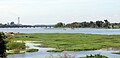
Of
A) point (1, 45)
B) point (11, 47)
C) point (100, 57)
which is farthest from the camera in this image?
point (11, 47)

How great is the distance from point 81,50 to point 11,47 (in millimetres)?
14538

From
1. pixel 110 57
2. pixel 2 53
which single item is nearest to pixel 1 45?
pixel 2 53

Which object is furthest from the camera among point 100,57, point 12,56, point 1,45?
point 12,56

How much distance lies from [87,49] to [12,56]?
1828 centimetres

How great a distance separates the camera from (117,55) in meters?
58.1

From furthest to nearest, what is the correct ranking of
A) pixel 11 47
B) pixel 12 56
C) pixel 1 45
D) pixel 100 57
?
pixel 11 47 < pixel 12 56 < pixel 100 57 < pixel 1 45

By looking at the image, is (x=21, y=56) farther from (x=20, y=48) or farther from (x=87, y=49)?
(x=87, y=49)

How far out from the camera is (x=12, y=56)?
57656mm

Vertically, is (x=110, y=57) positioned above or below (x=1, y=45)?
below

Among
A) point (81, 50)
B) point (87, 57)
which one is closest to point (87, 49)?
point (81, 50)

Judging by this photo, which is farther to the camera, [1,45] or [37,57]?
[37,57]

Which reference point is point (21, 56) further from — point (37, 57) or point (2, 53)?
point (2, 53)

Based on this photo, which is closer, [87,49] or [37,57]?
[37,57]

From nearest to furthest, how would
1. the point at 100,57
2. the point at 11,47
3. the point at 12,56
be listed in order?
the point at 100,57, the point at 12,56, the point at 11,47
